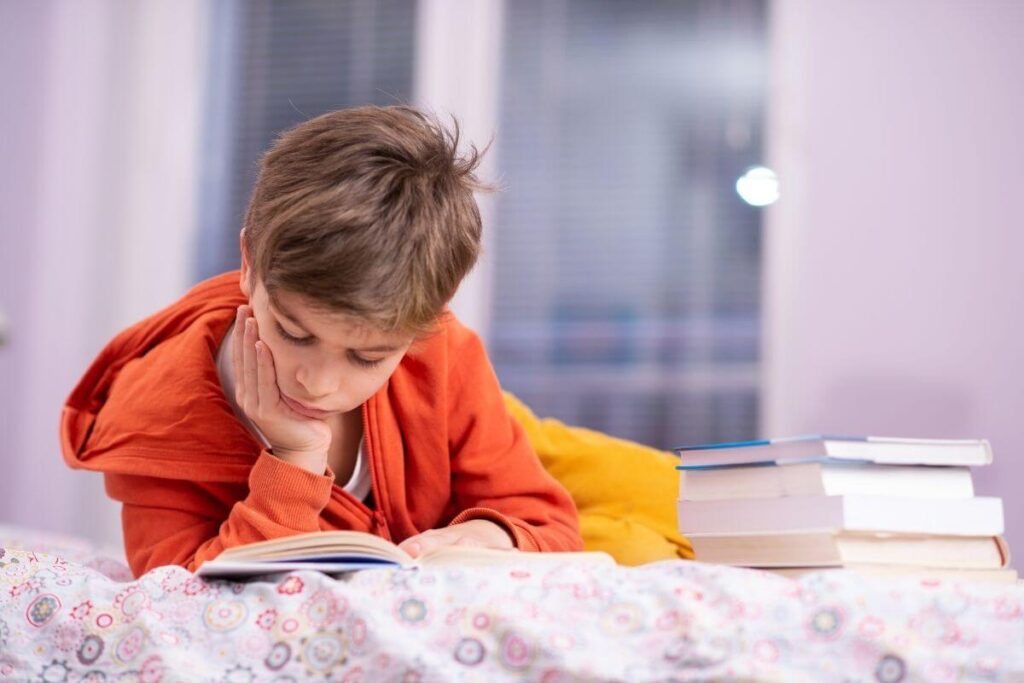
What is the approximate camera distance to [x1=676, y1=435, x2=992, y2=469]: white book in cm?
101

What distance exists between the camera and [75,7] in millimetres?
3246

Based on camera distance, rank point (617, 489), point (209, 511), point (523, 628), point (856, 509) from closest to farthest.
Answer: point (523, 628)
point (856, 509)
point (209, 511)
point (617, 489)

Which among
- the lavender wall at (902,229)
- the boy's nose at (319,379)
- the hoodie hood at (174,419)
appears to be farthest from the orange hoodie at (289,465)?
the lavender wall at (902,229)

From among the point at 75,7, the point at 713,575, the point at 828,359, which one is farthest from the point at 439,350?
the point at 75,7

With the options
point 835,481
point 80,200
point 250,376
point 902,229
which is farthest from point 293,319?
point 80,200

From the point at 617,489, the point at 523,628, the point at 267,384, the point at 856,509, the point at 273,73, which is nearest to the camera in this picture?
the point at 523,628

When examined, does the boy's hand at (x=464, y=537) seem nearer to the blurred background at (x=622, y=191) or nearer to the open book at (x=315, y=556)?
the open book at (x=315, y=556)

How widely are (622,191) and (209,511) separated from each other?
211 cm

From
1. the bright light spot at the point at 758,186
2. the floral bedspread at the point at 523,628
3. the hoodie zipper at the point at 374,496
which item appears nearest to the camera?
the floral bedspread at the point at 523,628

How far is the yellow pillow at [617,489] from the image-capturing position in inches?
62.1

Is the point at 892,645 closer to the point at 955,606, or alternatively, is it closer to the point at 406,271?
the point at 955,606

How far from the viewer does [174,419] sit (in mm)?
1206

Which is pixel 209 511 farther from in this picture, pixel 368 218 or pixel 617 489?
pixel 617 489

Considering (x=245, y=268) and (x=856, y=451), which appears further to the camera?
(x=245, y=268)
